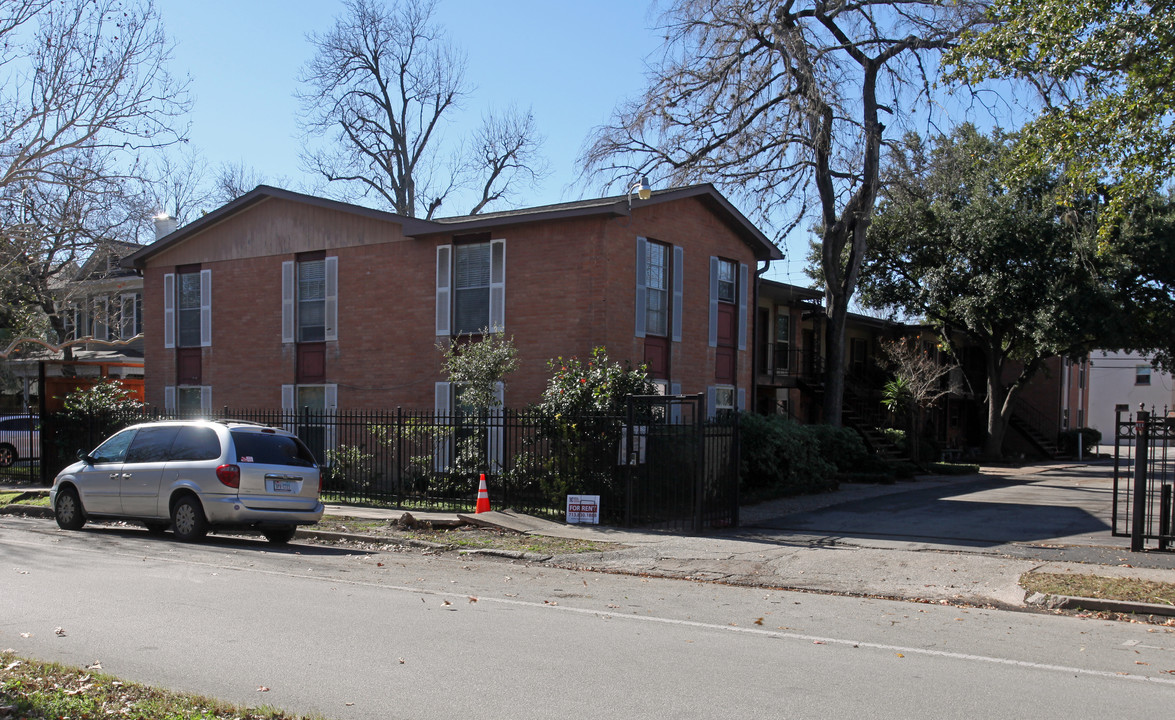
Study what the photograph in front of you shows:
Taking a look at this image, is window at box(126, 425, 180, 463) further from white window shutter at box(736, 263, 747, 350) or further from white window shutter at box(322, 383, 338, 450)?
white window shutter at box(736, 263, 747, 350)

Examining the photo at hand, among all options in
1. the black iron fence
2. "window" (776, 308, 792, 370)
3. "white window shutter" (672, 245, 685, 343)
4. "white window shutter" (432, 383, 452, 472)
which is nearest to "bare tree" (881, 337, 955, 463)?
"window" (776, 308, 792, 370)

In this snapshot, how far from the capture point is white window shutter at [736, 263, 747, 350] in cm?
2297

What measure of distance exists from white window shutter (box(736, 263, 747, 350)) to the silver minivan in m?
12.2

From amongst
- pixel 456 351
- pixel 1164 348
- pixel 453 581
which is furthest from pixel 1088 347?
pixel 453 581

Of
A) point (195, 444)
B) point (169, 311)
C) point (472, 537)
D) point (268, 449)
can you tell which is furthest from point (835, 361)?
point (195, 444)

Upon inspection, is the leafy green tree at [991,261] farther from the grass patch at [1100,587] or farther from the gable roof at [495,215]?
the grass patch at [1100,587]

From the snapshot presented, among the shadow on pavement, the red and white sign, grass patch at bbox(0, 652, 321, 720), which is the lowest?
the shadow on pavement

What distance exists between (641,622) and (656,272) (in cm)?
1287

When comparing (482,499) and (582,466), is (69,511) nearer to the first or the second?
(482,499)

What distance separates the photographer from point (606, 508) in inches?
602

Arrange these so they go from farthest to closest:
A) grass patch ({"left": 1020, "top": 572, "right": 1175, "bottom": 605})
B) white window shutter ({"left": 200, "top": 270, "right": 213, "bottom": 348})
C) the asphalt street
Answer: white window shutter ({"left": 200, "top": 270, "right": 213, "bottom": 348})
grass patch ({"left": 1020, "top": 572, "right": 1175, "bottom": 605})
the asphalt street

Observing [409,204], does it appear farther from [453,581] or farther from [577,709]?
[577,709]

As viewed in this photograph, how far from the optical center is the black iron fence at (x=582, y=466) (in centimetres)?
1472

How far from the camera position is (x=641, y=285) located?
1956 centimetres
